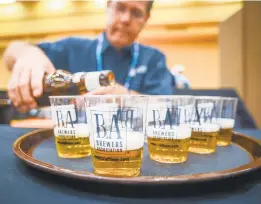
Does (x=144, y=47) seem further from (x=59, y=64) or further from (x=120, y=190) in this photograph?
(x=120, y=190)

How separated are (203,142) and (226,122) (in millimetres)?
150

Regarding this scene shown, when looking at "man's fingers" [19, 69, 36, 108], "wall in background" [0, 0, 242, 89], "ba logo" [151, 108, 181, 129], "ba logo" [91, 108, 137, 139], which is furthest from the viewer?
"wall in background" [0, 0, 242, 89]

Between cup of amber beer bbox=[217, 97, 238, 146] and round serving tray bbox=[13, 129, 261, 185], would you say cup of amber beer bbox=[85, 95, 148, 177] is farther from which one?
cup of amber beer bbox=[217, 97, 238, 146]

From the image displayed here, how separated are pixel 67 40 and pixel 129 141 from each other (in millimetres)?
1313

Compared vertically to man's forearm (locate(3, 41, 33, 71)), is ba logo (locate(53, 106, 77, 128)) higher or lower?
lower

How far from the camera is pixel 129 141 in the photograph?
0.48 m

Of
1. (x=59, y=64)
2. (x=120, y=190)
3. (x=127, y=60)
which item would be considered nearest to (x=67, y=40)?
(x=59, y=64)

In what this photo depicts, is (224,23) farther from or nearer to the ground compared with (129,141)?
farther from the ground

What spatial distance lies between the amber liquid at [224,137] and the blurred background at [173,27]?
1065 mm

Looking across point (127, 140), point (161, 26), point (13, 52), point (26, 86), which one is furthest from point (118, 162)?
point (161, 26)

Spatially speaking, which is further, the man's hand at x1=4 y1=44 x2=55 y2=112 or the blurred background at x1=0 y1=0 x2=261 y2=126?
→ the blurred background at x1=0 y1=0 x2=261 y2=126

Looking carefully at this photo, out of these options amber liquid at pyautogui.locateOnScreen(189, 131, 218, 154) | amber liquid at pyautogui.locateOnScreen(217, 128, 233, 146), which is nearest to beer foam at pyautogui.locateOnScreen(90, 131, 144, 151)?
amber liquid at pyautogui.locateOnScreen(189, 131, 218, 154)

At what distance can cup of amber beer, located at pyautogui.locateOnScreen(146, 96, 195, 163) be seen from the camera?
571 mm

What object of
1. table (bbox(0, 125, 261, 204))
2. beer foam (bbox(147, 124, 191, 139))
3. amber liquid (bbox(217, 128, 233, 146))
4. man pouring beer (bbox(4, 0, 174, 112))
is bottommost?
amber liquid (bbox(217, 128, 233, 146))
